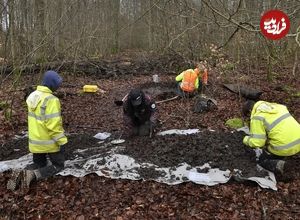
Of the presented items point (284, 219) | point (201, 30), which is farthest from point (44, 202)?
point (201, 30)

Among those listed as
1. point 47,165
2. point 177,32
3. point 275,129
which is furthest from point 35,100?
point 177,32

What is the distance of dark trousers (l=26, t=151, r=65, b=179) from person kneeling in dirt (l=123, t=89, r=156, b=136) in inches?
65.7

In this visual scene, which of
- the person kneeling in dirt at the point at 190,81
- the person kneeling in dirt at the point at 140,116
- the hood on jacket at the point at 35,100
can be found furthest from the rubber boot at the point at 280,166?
the person kneeling in dirt at the point at 190,81

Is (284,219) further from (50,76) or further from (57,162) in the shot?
(50,76)

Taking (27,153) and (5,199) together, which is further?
(27,153)

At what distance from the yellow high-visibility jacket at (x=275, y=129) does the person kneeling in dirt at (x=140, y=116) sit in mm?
2115

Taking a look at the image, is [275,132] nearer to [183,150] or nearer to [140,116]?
[183,150]

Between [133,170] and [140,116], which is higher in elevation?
[140,116]

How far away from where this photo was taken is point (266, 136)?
4988 mm

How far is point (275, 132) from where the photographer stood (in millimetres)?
4832

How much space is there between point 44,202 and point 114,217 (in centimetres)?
101

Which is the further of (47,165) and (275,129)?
(47,165)

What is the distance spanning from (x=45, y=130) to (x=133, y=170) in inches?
54.7

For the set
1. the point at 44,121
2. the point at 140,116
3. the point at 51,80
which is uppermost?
the point at 51,80
